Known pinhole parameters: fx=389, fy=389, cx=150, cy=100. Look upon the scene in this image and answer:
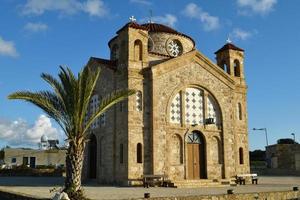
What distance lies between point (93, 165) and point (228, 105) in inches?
403

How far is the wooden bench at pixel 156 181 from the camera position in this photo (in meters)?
21.7

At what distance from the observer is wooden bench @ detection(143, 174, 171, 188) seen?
21.7m

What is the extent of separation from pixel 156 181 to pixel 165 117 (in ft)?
12.9

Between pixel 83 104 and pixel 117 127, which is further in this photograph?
pixel 117 127

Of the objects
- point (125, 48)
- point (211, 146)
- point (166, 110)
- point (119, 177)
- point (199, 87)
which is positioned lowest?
point (119, 177)

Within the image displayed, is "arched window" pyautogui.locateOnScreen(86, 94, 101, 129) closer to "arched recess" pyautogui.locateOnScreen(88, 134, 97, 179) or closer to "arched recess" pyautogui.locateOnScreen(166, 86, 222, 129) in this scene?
"arched recess" pyautogui.locateOnScreen(88, 134, 97, 179)

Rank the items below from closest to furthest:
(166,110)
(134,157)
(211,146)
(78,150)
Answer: (78,150), (134,157), (166,110), (211,146)

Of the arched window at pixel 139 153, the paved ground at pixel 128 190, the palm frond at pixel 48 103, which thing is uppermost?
the palm frond at pixel 48 103

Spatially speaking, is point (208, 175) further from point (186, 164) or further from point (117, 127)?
point (117, 127)

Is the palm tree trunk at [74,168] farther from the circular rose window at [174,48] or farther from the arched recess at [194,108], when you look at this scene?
the circular rose window at [174,48]

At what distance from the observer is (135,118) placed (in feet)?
74.9

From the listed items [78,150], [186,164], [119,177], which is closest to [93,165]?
[119,177]

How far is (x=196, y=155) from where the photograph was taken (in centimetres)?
2489

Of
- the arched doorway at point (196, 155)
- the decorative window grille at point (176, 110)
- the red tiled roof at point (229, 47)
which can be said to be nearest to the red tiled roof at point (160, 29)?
the red tiled roof at point (229, 47)
